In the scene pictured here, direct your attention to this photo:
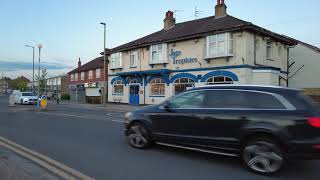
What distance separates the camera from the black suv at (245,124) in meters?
6.22

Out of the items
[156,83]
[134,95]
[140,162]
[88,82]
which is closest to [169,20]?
[156,83]

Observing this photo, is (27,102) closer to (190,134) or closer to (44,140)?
(44,140)

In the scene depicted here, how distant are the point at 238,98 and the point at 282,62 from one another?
1008 inches

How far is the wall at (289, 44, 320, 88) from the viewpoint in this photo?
3272cm

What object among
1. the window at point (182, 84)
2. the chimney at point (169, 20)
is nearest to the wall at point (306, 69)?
the window at point (182, 84)

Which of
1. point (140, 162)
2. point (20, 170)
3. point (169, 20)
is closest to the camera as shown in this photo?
point (20, 170)

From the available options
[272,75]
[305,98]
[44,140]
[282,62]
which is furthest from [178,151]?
[282,62]

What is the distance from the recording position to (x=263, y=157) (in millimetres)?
6488

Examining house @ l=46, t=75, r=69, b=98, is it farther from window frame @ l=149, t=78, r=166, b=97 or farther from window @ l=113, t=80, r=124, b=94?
window frame @ l=149, t=78, r=166, b=97

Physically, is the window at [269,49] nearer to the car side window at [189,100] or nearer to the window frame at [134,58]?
the window frame at [134,58]

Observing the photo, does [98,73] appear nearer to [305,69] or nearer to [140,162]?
[305,69]

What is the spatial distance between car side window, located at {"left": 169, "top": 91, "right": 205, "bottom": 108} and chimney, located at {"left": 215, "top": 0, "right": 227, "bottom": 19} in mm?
23614

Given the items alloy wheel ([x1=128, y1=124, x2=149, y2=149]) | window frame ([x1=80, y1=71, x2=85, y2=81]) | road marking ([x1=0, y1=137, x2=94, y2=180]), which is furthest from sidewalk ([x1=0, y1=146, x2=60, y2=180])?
window frame ([x1=80, y1=71, x2=85, y2=81])

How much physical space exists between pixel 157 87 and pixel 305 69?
14.3 m
